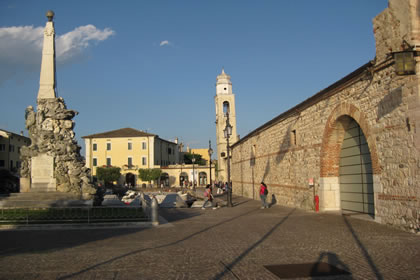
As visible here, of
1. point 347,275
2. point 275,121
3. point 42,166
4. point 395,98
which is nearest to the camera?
point 347,275

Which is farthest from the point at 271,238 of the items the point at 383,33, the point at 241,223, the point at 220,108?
the point at 220,108

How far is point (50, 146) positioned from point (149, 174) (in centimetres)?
4672

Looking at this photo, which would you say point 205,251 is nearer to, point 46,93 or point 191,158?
point 46,93

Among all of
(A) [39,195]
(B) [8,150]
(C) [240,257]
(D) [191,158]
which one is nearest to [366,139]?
(C) [240,257]

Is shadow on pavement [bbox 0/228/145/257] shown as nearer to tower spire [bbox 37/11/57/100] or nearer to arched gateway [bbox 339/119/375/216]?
arched gateway [bbox 339/119/375/216]

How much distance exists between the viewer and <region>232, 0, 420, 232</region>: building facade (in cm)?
1012

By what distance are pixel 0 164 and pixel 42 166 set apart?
4248 cm

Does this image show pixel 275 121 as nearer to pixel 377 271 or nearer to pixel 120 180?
pixel 377 271

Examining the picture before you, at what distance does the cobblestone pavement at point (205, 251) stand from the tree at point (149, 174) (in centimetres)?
5315

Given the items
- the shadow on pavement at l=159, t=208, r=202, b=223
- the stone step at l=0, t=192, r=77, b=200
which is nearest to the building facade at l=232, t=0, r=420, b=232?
the shadow on pavement at l=159, t=208, r=202, b=223

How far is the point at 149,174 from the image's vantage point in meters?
64.6

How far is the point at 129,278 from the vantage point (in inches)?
236

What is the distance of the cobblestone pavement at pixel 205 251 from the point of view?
629 cm

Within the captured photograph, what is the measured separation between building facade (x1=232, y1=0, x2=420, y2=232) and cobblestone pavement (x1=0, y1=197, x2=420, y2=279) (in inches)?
56.3
